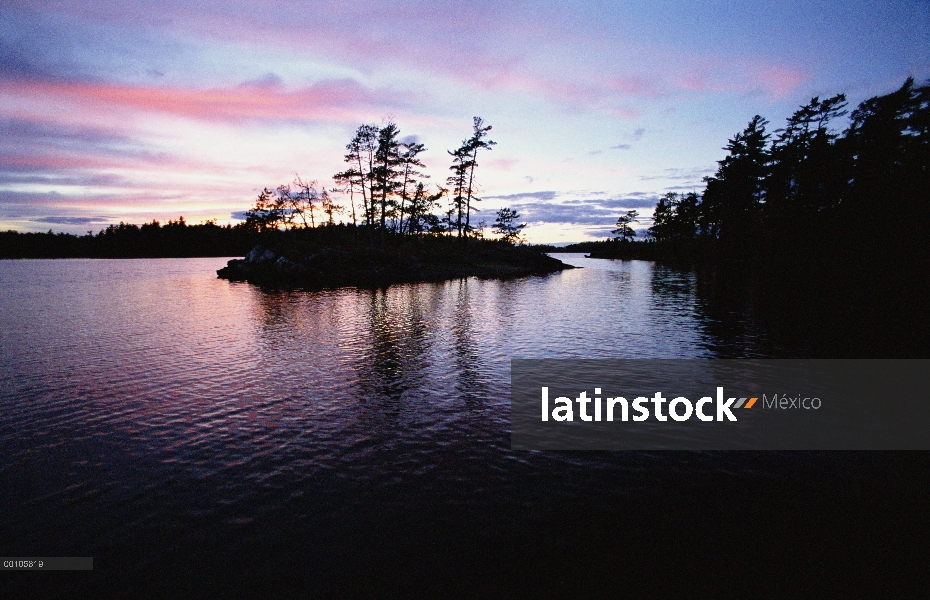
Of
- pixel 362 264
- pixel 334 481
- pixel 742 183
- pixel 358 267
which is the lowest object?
pixel 334 481

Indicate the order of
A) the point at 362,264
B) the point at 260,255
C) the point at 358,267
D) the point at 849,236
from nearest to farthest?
the point at 849,236 → the point at 358,267 → the point at 260,255 → the point at 362,264

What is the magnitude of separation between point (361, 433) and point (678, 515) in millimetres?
10114

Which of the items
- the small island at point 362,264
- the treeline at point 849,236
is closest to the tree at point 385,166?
the small island at point 362,264

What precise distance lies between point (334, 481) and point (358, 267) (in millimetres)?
72011

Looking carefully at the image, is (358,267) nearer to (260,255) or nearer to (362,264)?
(362,264)

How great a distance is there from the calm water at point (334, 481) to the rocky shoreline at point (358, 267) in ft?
157

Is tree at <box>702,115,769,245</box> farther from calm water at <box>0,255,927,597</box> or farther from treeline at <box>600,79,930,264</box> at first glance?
calm water at <box>0,255,927,597</box>

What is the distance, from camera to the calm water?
8992 mm

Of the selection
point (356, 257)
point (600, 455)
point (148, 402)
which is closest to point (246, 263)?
point (356, 257)

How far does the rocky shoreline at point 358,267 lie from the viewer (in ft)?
248

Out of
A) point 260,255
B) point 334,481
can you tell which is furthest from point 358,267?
point 334,481

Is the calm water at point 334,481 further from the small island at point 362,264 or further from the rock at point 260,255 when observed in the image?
the rock at point 260,255

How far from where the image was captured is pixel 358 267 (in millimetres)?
80938

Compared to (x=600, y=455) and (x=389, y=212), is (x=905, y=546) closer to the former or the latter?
(x=600, y=455)
